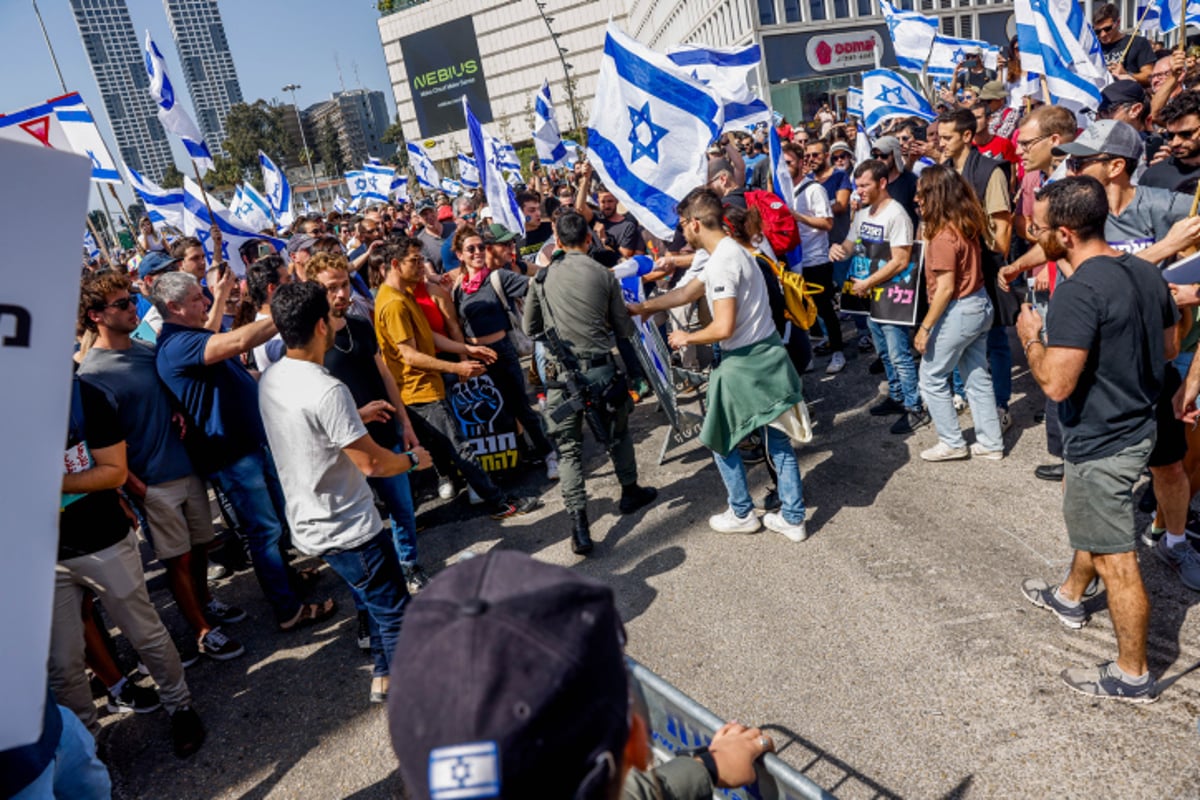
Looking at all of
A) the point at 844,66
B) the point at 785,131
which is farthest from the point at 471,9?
the point at 785,131

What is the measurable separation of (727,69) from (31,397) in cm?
795

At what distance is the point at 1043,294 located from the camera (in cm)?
498

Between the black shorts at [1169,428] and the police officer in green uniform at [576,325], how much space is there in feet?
9.45

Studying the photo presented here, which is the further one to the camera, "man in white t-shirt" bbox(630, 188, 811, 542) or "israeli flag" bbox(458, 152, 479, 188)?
"israeli flag" bbox(458, 152, 479, 188)

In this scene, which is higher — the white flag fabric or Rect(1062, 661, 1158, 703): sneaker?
the white flag fabric

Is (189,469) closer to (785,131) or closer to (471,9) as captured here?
(785,131)

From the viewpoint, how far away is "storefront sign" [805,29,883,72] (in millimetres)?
44531

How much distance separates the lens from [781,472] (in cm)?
459

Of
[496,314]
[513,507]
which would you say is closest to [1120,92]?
[496,314]

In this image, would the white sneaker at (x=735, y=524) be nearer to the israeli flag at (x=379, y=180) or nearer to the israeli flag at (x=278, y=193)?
the israeli flag at (x=278, y=193)

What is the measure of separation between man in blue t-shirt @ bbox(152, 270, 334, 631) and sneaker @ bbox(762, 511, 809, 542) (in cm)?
285

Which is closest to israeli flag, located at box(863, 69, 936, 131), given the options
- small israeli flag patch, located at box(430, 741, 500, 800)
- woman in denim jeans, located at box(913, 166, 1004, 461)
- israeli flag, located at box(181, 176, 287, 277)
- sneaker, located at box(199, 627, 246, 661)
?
woman in denim jeans, located at box(913, 166, 1004, 461)

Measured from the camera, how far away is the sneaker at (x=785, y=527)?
4590 millimetres

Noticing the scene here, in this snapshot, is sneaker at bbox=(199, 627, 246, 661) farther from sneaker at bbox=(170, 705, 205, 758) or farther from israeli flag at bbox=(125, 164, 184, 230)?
israeli flag at bbox=(125, 164, 184, 230)
